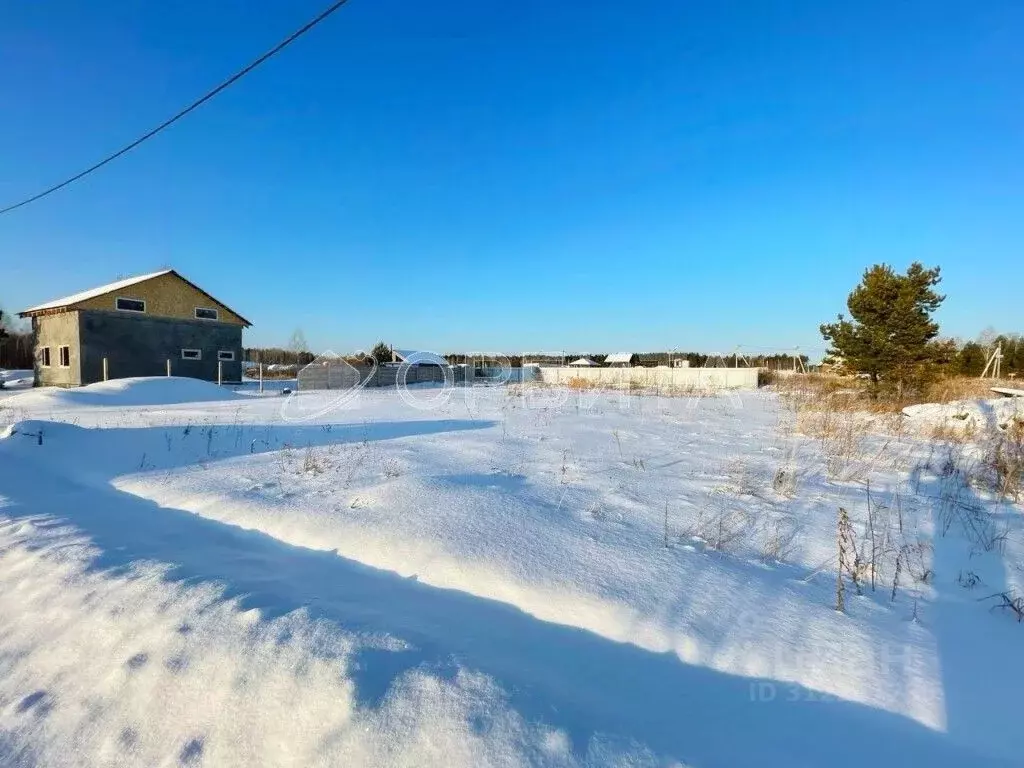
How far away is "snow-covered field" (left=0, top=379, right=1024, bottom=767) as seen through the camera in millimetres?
1539

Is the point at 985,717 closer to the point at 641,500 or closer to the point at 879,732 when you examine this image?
the point at 879,732

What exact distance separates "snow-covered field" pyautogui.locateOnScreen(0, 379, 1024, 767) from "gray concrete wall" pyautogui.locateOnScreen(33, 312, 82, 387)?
56.5 ft

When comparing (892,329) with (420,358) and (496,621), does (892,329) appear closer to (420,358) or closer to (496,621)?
(496,621)

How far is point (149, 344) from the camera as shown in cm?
1931

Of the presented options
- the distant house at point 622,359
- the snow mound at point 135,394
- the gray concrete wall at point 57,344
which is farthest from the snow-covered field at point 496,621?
the distant house at point 622,359

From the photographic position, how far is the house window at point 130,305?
18562 mm

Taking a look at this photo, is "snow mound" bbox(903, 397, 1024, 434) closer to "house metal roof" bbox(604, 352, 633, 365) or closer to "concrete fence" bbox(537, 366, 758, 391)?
"concrete fence" bbox(537, 366, 758, 391)

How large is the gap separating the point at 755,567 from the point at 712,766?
1.62 metres

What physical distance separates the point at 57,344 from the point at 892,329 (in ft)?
97.1

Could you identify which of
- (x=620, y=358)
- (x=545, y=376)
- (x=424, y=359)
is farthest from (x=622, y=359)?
(x=424, y=359)

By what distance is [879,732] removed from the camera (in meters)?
1.60

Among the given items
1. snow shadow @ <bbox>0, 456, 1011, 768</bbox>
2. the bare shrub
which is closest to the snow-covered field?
snow shadow @ <bbox>0, 456, 1011, 768</bbox>

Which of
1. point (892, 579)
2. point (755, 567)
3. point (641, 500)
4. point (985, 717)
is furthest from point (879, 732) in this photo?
point (641, 500)

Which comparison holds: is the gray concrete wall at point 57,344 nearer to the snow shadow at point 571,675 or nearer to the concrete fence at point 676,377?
the snow shadow at point 571,675
